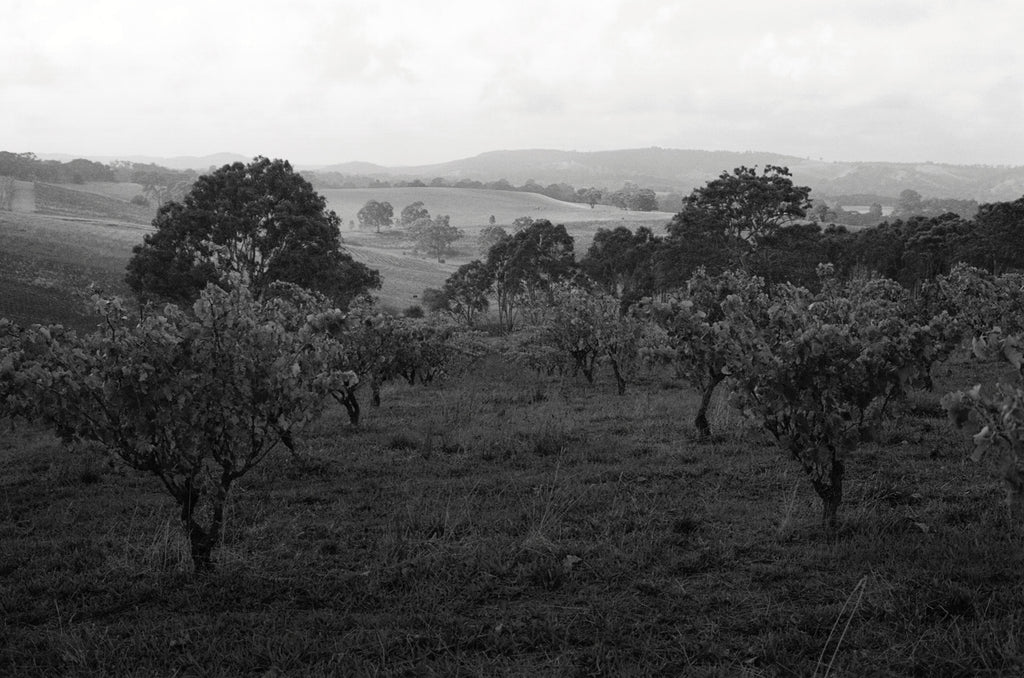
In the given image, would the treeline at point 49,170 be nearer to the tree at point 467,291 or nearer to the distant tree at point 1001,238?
the tree at point 467,291

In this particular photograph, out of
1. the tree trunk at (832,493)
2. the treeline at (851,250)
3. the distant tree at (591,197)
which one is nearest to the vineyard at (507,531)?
the tree trunk at (832,493)

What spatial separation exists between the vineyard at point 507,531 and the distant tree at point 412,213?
12195 cm

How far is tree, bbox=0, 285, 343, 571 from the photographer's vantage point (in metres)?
5.96

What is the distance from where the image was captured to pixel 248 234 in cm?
3894

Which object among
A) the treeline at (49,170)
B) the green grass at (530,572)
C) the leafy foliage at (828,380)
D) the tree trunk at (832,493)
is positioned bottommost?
the green grass at (530,572)

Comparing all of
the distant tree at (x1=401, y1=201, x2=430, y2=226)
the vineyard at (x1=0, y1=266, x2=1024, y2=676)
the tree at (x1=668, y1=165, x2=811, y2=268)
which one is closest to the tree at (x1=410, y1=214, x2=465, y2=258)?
the distant tree at (x1=401, y1=201, x2=430, y2=226)

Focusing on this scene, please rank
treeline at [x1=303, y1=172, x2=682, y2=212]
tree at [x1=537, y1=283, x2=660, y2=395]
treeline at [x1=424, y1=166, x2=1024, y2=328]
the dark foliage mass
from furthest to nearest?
treeline at [x1=303, y1=172, x2=682, y2=212], treeline at [x1=424, y1=166, x2=1024, y2=328], the dark foliage mass, tree at [x1=537, y1=283, x2=660, y2=395]

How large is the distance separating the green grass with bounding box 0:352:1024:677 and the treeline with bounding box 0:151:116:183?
128766 millimetres

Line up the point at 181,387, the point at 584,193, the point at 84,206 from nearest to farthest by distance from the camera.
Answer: the point at 181,387
the point at 84,206
the point at 584,193

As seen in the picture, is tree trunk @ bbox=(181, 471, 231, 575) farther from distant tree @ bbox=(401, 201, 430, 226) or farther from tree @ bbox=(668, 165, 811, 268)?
distant tree @ bbox=(401, 201, 430, 226)

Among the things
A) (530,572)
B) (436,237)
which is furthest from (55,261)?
(530,572)

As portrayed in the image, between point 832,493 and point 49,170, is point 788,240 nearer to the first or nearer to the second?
point 832,493

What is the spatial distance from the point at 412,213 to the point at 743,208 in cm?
8720

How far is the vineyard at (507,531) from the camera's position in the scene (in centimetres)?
500
